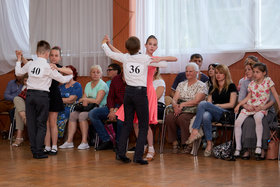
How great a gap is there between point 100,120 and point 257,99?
2169mm

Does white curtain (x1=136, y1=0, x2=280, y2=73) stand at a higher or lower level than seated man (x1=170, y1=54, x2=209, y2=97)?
higher

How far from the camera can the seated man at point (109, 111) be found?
5.86 metres

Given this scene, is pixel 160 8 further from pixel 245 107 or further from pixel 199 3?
pixel 245 107

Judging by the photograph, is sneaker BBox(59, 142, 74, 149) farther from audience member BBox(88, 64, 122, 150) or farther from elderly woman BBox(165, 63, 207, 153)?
elderly woman BBox(165, 63, 207, 153)

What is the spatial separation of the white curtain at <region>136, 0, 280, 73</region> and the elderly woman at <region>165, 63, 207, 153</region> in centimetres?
91

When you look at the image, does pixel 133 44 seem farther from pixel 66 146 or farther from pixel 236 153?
pixel 66 146

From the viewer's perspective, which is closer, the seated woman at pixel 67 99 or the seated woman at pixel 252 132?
the seated woman at pixel 252 132

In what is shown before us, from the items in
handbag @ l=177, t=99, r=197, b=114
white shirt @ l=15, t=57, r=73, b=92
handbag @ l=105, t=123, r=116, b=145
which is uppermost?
white shirt @ l=15, t=57, r=73, b=92

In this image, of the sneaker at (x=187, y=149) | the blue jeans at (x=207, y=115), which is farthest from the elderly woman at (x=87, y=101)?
the blue jeans at (x=207, y=115)

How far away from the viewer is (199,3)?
22.1 feet

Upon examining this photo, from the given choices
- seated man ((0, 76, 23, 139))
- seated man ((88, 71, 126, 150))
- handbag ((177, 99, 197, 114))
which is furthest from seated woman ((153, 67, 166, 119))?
seated man ((0, 76, 23, 139))

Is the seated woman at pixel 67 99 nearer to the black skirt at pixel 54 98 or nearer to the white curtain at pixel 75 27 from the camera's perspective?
the black skirt at pixel 54 98

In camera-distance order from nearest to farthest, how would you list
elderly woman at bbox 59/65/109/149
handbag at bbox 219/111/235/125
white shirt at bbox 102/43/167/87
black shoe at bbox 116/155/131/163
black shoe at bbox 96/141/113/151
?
1. white shirt at bbox 102/43/167/87
2. black shoe at bbox 116/155/131/163
3. handbag at bbox 219/111/235/125
4. black shoe at bbox 96/141/113/151
5. elderly woman at bbox 59/65/109/149

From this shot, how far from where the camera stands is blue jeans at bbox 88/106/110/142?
610cm
